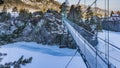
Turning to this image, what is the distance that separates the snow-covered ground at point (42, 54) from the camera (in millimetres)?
20539

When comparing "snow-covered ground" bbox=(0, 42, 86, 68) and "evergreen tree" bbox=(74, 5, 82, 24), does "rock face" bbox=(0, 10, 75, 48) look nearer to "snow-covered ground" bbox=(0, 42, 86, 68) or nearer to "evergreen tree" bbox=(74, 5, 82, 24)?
"snow-covered ground" bbox=(0, 42, 86, 68)

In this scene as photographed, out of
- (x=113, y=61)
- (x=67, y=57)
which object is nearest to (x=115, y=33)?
(x=113, y=61)

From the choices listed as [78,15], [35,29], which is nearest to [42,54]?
[35,29]

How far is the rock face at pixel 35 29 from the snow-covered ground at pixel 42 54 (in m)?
0.51

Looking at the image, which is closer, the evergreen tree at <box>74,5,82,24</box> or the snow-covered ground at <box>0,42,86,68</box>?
the evergreen tree at <box>74,5,82,24</box>

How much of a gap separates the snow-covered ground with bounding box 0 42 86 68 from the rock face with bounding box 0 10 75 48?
19.9 inches

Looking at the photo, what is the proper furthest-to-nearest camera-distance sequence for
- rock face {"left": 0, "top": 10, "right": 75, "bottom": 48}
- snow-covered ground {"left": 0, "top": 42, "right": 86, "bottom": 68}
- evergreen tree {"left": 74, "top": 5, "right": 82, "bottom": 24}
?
1. rock face {"left": 0, "top": 10, "right": 75, "bottom": 48}
2. snow-covered ground {"left": 0, "top": 42, "right": 86, "bottom": 68}
3. evergreen tree {"left": 74, "top": 5, "right": 82, "bottom": 24}

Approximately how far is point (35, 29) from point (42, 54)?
4099mm

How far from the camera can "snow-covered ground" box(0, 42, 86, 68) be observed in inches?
809

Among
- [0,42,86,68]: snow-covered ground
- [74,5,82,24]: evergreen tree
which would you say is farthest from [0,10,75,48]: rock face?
[74,5,82,24]: evergreen tree

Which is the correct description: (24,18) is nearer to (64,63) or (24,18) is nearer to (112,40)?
(64,63)

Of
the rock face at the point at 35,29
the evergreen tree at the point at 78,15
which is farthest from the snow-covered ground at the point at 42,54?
the evergreen tree at the point at 78,15

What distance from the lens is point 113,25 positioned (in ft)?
11.0

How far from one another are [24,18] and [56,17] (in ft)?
12.6
